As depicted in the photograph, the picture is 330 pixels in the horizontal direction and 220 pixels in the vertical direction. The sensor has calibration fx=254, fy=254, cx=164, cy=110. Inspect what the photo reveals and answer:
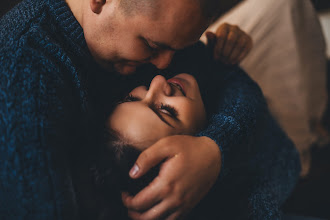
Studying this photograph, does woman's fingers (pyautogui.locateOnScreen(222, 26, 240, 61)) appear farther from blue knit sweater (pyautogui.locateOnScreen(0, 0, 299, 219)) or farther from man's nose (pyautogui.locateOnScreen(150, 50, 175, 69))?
man's nose (pyautogui.locateOnScreen(150, 50, 175, 69))

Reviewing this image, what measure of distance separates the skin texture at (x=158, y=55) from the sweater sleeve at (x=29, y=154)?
0.11 meters

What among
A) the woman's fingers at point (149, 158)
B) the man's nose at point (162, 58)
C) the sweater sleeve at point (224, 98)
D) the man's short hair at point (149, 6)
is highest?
the man's short hair at point (149, 6)

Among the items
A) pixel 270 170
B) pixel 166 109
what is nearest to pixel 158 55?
pixel 166 109

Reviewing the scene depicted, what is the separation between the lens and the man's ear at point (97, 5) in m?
0.46

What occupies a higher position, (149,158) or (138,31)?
(138,31)

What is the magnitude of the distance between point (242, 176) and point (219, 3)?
363mm

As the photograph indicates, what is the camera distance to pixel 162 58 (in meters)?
0.51

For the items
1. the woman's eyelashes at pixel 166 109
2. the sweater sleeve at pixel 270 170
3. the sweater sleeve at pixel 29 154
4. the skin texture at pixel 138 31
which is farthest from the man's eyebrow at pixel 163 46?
the sweater sleeve at pixel 270 170

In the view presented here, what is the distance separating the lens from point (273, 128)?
770mm

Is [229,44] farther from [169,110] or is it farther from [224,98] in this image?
[169,110]

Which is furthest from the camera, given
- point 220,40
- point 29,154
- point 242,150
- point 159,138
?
point 220,40

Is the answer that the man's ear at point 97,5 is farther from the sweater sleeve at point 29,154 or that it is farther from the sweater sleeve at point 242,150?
the sweater sleeve at point 242,150

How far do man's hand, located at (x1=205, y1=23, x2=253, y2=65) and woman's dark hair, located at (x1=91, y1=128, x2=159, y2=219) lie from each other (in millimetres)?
388

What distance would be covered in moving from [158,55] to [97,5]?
144mm
